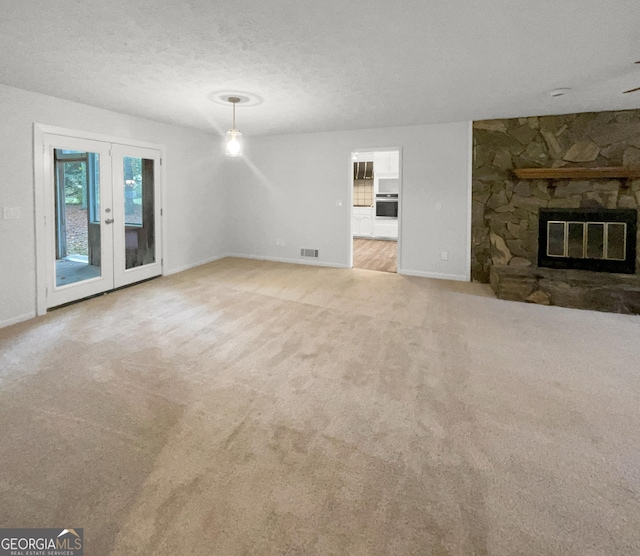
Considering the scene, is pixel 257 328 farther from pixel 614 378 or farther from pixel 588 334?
pixel 588 334

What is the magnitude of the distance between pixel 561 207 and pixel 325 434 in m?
4.94

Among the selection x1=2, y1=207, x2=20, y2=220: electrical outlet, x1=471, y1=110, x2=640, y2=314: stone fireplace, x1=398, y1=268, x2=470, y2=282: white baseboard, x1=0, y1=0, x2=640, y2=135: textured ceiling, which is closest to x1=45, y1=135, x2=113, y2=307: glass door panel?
x1=2, y1=207, x2=20, y2=220: electrical outlet

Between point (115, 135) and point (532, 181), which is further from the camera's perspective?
point (532, 181)

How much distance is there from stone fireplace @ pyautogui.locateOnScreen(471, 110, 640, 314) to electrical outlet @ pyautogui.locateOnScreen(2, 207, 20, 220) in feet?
18.7

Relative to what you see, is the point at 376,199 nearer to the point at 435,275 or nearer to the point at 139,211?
the point at 435,275

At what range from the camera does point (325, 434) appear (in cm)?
223

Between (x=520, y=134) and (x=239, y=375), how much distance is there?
5.13 m

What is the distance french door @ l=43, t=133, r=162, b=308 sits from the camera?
4.55 meters

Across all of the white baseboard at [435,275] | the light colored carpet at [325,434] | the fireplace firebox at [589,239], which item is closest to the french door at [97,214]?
the light colored carpet at [325,434]

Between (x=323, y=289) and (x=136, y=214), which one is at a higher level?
(x=136, y=214)

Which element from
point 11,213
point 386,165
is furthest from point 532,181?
point 11,213

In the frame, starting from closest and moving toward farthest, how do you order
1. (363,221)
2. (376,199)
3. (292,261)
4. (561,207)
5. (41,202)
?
(41,202), (561,207), (292,261), (376,199), (363,221)

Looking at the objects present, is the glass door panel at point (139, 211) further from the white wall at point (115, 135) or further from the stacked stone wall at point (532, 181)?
the stacked stone wall at point (532, 181)

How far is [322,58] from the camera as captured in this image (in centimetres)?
315
